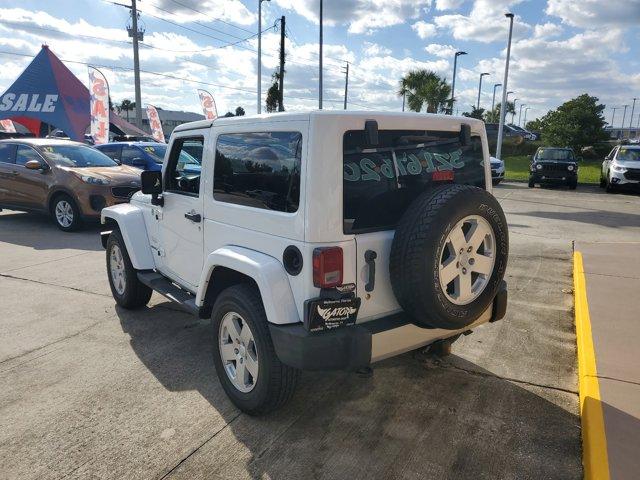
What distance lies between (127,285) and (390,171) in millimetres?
3154

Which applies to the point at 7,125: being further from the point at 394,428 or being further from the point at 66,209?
the point at 394,428

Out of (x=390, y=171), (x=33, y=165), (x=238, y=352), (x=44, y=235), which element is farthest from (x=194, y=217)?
(x=33, y=165)

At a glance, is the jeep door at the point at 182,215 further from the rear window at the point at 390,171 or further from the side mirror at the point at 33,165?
the side mirror at the point at 33,165

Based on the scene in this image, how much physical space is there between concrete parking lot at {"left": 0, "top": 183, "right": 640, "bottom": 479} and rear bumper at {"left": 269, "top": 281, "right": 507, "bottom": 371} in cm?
55

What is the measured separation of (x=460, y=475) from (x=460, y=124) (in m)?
2.13

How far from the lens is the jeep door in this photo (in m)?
3.71

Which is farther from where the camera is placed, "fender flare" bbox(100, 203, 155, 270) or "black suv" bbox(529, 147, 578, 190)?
"black suv" bbox(529, 147, 578, 190)

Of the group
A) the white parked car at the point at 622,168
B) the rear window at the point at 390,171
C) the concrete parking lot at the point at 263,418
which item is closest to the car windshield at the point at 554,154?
the white parked car at the point at 622,168

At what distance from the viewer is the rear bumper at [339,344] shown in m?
2.57

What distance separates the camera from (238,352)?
10.4 ft

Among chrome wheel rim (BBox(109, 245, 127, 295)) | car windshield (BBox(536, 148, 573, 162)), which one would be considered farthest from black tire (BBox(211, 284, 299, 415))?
car windshield (BBox(536, 148, 573, 162))

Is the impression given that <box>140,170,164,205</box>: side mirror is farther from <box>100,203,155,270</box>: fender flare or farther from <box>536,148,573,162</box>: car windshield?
<box>536,148,573,162</box>: car windshield

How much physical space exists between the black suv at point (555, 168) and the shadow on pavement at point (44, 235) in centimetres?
1594

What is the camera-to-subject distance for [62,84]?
2156cm
